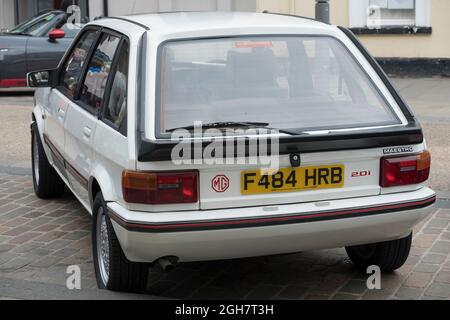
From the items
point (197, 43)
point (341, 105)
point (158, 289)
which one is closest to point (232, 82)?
point (197, 43)

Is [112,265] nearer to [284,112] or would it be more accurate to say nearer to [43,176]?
[284,112]

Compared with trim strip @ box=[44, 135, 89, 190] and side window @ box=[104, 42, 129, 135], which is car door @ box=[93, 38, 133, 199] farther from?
trim strip @ box=[44, 135, 89, 190]

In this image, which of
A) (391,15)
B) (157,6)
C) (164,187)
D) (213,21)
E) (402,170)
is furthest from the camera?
(157,6)

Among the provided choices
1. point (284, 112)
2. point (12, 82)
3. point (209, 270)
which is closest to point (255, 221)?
point (284, 112)

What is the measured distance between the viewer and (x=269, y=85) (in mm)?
4797

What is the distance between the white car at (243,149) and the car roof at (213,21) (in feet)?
0.06

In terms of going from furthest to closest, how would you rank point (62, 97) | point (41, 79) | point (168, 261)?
point (41, 79)
point (62, 97)
point (168, 261)

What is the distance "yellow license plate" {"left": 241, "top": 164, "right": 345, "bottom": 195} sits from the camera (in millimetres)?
4395

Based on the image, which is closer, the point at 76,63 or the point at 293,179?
the point at 293,179

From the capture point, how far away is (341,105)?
15.8 feet

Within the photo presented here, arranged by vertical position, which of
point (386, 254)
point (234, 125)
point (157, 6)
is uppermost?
point (157, 6)

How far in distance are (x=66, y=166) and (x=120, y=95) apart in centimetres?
129

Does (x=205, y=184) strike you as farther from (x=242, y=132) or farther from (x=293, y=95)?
(x=293, y=95)

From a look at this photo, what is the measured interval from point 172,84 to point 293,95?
0.69 m
